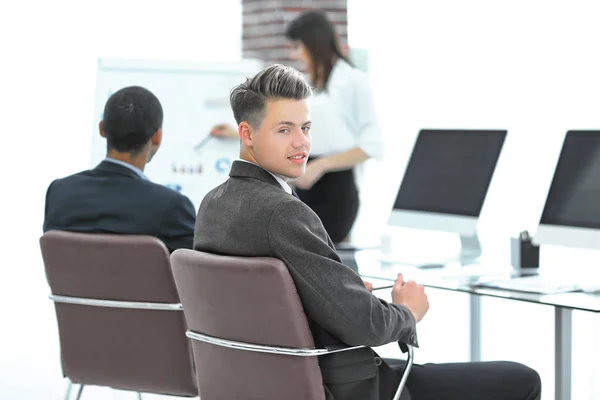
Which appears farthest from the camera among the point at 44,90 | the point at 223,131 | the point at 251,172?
the point at 44,90

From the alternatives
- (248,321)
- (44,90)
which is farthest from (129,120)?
(44,90)

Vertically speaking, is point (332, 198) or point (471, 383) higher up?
point (332, 198)

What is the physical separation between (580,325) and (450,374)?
10.6 feet

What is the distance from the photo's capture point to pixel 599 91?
584cm

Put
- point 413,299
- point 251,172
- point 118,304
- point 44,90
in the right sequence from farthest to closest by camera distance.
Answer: point 44,90
point 118,304
point 413,299
point 251,172

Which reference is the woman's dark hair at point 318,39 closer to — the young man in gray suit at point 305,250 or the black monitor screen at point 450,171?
the black monitor screen at point 450,171

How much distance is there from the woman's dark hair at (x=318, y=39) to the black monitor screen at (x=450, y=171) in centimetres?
60

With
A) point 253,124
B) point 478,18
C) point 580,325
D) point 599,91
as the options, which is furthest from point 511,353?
point 253,124

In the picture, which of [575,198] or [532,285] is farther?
[575,198]

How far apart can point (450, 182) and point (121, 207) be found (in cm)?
138

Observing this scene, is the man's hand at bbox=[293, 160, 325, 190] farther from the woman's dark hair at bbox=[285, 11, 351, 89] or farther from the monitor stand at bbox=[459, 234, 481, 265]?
the monitor stand at bbox=[459, 234, 481, 265]

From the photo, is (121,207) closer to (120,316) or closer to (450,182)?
(120,316)

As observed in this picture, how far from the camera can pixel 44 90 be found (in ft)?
18.7

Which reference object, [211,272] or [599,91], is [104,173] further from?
[599,91]
